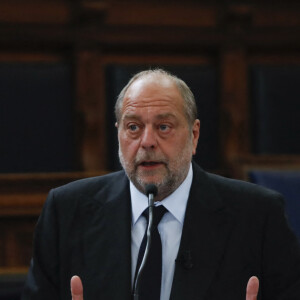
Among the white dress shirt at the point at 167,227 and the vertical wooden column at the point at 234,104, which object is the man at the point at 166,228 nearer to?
the white dress shirt at the point at 167,227

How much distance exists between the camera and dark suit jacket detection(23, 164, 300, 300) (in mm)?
922

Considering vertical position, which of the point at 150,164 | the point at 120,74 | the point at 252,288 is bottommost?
the point at 252,288

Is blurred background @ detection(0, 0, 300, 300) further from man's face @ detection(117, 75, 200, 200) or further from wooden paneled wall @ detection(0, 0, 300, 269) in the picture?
man's face @ detection(117, 75, 200, 200)

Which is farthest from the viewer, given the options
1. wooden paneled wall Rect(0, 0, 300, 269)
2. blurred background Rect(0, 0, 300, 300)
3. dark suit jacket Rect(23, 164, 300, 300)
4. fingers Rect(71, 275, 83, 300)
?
wooden paneled wall Rect(0, 0, 300, 269)

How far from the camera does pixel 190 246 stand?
36.8 inches

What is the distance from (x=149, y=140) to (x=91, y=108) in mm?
989

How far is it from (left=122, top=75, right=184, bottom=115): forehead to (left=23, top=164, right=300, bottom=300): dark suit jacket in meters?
0.13

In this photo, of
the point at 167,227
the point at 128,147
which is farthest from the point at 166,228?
the point at 128,147

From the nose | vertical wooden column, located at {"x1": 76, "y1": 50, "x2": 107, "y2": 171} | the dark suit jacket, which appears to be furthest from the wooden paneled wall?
the nose

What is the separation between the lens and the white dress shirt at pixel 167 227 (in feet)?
3.03

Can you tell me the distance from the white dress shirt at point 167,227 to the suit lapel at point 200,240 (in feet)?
0.04

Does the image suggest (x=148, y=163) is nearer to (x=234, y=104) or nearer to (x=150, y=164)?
(x=150, y=164)

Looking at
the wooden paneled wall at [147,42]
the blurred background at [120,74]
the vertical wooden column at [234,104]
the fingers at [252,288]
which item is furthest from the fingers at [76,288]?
the vertical wooden column at [234,104]

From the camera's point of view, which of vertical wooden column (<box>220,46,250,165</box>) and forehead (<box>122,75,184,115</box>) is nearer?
forehead (<box>122,75,184,115</box>)
